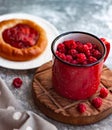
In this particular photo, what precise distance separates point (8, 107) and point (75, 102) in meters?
0.14

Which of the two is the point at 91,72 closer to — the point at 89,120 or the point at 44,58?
the point at 89,120

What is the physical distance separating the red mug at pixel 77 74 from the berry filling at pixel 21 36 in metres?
0.16

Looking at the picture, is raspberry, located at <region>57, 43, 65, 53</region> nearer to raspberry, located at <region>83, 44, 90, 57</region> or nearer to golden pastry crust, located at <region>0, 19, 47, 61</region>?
raspberry, located at <region>83, 44, 90, 57</region>

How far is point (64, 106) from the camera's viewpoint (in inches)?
31.8

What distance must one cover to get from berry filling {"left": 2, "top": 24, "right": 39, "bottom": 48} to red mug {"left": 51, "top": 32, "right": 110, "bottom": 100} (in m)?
0.16

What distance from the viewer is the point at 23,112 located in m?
0.76

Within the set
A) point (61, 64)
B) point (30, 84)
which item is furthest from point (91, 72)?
point (30, 84)

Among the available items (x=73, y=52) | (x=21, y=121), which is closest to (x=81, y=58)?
(x=73, y=52)

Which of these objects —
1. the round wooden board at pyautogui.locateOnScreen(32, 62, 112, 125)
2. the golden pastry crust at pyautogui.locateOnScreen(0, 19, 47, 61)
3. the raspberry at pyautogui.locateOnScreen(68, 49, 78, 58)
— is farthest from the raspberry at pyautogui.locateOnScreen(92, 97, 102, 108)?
the golden pastry crust at pyautogui.locateOnScreen(0, 19, 47, 61)

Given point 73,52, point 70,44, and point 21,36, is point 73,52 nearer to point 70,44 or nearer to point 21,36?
point 70,44

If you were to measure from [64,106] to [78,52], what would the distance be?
12 cm

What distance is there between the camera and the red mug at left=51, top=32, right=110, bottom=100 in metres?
0.77

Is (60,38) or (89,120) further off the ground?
(60,38)

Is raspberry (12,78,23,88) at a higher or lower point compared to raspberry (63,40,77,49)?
lower
